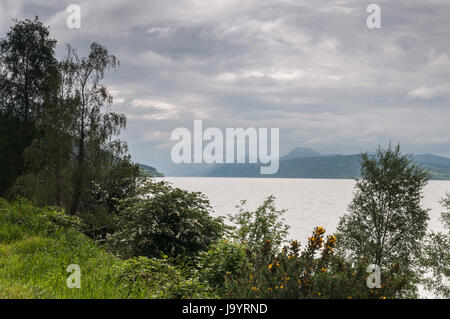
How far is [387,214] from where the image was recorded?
29828 mm

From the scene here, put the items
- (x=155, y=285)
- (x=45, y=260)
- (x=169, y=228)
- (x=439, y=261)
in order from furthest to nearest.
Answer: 1. (x=439, y=261)
2. (x=169, y=228)
3. (x=45, y=260)
4. (x=155, y=285)

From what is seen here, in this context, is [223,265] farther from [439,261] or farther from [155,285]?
[439,261]

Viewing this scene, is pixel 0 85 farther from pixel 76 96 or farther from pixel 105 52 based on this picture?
pixel 105 52

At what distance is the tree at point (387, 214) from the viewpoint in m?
28.8

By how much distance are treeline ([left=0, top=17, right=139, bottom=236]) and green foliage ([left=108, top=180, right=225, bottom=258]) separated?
12362 mm

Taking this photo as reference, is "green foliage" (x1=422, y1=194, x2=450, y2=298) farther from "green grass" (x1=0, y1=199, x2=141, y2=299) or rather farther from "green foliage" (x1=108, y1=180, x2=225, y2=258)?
"green grass" (x1=0, y1=199, x2=141, y2=299)

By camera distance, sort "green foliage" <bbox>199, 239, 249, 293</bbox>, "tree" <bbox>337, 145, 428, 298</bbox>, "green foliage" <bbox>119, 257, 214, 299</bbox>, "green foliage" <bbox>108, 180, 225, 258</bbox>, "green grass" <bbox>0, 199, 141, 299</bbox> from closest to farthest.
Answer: "green grass" <bbox>0, 199, 141, 299</bbox>, "green foliage" <bbox>119, 257, 214, 299</bbox>, "green foliage" <bbox>199, 239, 249, 293</bbox>, "green foliage" <bbox>108, 180, 225, 258</bbox>, "tree" <bbox>337, 145, 428, 298</bbox>

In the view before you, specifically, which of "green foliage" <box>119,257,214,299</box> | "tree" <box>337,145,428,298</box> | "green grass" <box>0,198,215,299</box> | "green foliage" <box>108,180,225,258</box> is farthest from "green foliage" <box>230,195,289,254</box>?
"green foliage" <box>119,257,214,299</box>

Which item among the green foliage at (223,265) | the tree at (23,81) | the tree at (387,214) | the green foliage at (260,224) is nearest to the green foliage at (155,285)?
the green foliage at (223,265)

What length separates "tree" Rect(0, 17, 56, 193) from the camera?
2266cm

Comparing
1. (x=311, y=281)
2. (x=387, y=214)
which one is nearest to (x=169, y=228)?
(x=311, y=281)

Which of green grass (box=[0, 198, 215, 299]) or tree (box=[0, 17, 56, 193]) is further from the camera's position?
tree (box=[0, 17, 56, 193])

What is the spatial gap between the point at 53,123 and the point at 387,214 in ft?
92.6

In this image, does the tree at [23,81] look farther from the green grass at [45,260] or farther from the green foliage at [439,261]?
the green foliage at [439,261]
